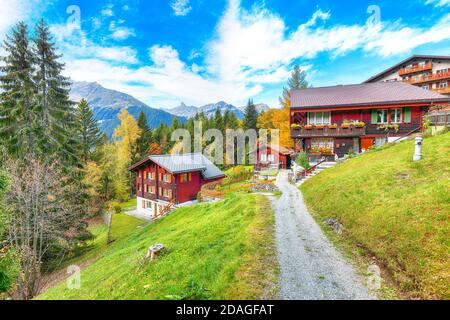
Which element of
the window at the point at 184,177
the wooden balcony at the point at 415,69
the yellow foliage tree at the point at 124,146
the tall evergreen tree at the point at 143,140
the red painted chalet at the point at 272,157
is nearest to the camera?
the window at the point at 184,177

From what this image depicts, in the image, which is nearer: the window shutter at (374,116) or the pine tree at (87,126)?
the window shutter at (374,116)

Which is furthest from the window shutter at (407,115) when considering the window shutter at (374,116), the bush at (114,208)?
the bush at (114,208)

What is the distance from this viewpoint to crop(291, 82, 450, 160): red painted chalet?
20969mm

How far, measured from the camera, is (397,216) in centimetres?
732

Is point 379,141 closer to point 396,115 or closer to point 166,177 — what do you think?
point 396,115

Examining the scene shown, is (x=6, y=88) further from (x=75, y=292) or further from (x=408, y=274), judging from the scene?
(x=408, y=274)

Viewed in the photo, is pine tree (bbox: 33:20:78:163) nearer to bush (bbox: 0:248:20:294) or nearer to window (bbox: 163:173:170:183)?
window (bbox: 163:173:170:183)

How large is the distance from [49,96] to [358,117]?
1198 inches

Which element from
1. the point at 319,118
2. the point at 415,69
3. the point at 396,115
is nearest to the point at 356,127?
the point at 319,118

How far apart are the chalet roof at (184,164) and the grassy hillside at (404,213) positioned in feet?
65.1

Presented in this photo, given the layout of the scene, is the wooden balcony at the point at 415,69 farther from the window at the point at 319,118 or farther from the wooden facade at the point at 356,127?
the window at the point at 319,118

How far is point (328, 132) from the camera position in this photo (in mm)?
22359

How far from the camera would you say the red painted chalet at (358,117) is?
20969 mm

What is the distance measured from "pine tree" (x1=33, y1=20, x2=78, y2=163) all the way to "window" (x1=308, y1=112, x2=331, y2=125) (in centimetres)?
2474
